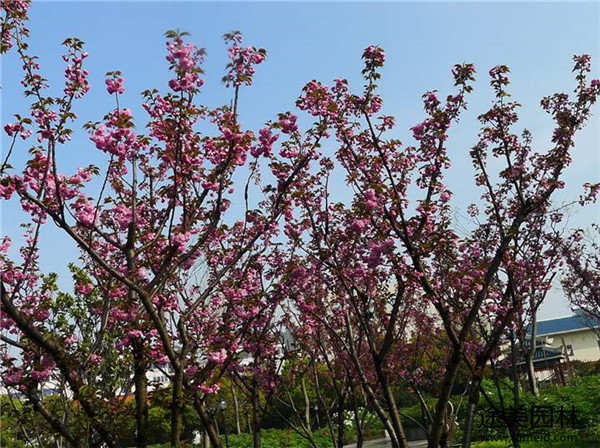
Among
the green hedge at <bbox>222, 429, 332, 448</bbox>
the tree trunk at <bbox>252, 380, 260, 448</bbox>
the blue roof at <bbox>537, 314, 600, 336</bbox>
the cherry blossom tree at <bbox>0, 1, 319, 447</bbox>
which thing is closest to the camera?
the cherry blossom tree at <bbox>0, 1, 319, 447</bbox>

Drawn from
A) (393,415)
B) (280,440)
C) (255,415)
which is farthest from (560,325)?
(393,415)

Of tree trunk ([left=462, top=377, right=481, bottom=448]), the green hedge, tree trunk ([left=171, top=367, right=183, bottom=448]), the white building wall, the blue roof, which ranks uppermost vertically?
the blue roof

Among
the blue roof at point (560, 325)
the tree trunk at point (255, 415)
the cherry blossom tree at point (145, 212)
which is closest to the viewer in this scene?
the cherry blossom tree at point (145, 212)

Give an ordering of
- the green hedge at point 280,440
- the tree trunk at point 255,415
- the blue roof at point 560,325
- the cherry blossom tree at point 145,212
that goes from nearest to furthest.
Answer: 1. the cherry blossom tree at point 145,212
2. the tree trunk at point 255,415
3. the green hedge at point 280,440
4. the blue roof at point 560,325

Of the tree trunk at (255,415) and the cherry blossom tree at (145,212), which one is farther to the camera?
the tree trunk at (255,415)

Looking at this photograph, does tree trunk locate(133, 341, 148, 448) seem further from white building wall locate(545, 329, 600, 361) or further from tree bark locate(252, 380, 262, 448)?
white building wall locate(545, 329, 600, 361)

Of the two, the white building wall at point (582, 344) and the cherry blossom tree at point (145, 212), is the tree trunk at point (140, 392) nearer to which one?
the cherry blossom tree at point (145, 212)

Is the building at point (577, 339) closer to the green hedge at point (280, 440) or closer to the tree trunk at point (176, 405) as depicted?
the green hedge at point (280, 440)

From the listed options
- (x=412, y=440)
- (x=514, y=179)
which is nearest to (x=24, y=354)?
(x=514, y=179)

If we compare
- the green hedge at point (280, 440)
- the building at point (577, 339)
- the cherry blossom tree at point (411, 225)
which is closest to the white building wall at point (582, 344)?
the building at point (577, 339)

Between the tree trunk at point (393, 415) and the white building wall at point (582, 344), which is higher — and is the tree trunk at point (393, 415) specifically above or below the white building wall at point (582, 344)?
below

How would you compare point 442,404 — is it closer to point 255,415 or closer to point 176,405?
point 176,405

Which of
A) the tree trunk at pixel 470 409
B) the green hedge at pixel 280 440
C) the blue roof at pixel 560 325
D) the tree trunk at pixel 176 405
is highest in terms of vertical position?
the blue roof at pixel 560 325

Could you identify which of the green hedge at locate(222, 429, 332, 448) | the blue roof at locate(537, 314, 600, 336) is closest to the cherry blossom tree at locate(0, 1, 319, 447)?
the green hedge at locate(222, 429, 332, 448)
